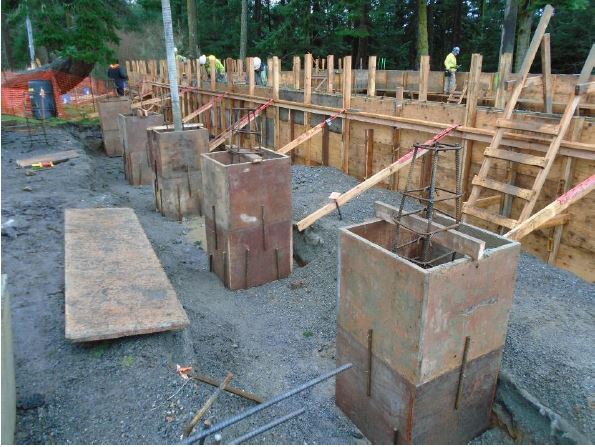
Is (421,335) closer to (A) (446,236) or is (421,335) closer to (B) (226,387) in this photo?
(A) (446,236)

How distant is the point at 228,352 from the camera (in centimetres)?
618

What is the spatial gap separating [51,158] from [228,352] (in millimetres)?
11568

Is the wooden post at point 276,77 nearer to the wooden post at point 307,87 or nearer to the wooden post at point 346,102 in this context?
the wooden post at point 307,87

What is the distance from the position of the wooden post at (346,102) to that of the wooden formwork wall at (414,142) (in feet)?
0.09

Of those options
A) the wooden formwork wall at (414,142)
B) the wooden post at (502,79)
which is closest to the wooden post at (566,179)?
the wooden formwork wall at (414,142)

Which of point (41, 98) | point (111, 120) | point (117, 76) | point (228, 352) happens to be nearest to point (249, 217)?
point (228, 352)

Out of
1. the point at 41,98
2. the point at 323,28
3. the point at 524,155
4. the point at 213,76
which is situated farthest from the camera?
the point at 323,28

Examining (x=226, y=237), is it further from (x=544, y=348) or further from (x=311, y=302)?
(x=544, y=348)

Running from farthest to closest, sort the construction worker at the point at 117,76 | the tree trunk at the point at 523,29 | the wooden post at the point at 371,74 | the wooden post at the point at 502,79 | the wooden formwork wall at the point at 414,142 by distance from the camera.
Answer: the construction worker at the point at 117,76 → the tree trunk at the point at 523,29 → the wooden post at the point at 371,74 → the wooden post at the point at 502,79 → the wooden formwork wall at the point at 414,142

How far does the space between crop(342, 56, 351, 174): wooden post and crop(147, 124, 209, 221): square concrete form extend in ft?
10.8

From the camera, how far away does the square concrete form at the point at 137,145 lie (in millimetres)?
13945

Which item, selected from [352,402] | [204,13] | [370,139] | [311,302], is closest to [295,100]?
[370,139]

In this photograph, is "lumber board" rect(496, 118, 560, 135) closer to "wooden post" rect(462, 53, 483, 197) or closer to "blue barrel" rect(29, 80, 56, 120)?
"wooden post" rect(462, 53, 483, 197)

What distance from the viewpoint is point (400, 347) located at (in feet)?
13.4
